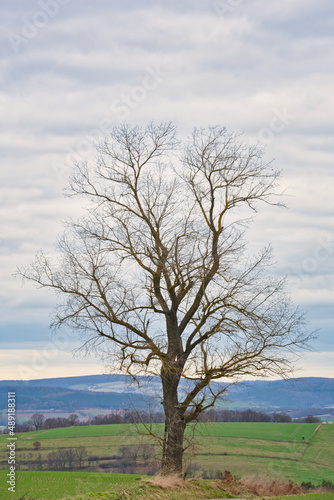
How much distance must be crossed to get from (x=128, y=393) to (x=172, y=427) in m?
2.16

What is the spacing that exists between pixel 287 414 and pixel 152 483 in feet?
192

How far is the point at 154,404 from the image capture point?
1942cm

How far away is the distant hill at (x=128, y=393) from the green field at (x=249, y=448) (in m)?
3.42

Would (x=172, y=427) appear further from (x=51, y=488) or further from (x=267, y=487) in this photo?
(x=267, y=487)

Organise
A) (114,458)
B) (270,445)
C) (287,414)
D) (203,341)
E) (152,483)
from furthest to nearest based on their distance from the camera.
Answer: (287,414) → (270,445) → (114,458) → (203,341) → (152,483)

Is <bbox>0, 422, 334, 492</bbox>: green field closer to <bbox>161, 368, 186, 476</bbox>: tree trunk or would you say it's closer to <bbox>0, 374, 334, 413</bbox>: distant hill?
<bbox>0, 374, 334, 413</bbox>: distant hill

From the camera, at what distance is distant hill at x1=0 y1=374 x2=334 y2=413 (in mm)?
18953

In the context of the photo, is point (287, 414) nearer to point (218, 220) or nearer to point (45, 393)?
point (45, 393)

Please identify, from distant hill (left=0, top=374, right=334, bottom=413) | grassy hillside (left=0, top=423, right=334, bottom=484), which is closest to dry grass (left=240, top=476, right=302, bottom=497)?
distant hill (left=0, top=374, right=334, bottom=413)

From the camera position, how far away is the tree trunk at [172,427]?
19.3 m

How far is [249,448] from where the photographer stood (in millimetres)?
52625

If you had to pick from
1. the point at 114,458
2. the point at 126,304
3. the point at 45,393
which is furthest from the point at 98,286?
the point at 45,393

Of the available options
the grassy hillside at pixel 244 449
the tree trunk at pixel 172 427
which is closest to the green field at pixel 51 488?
the tree trunk at pixel 172 427

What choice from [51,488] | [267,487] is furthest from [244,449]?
[51,488]
